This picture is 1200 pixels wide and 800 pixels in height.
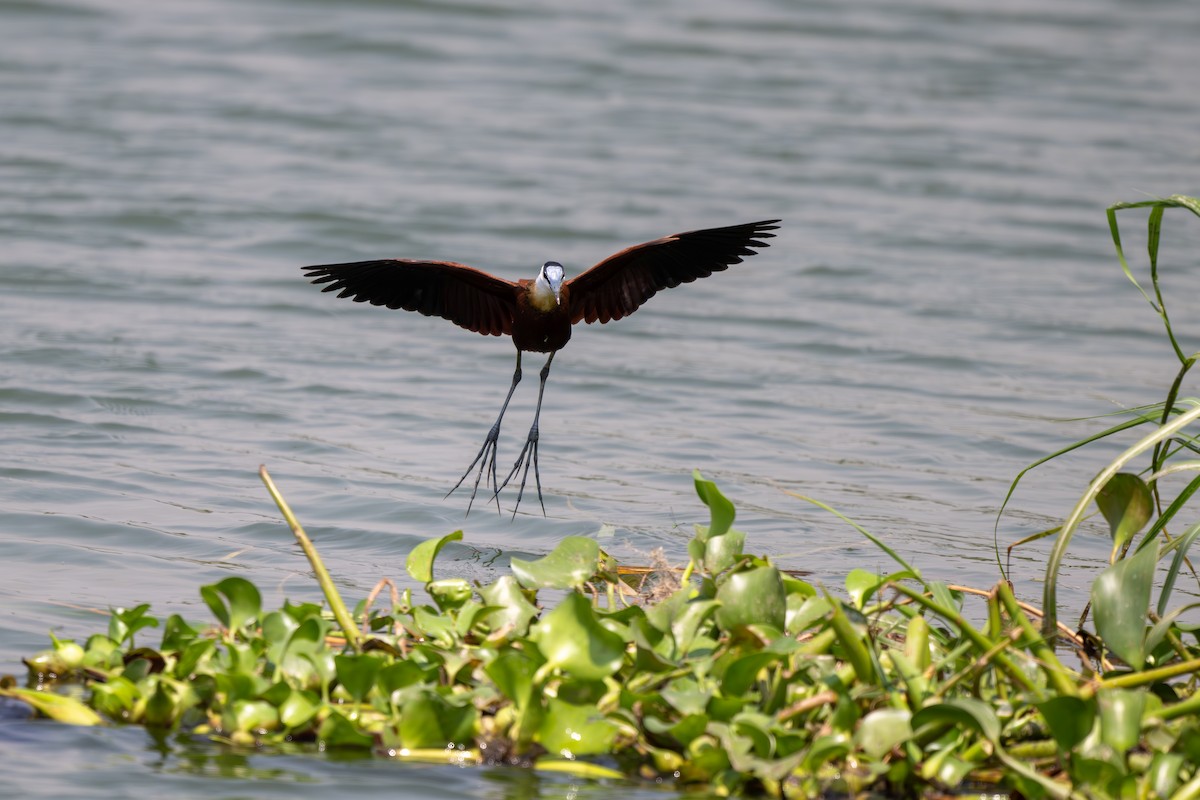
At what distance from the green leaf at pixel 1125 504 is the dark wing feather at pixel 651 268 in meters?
1.91

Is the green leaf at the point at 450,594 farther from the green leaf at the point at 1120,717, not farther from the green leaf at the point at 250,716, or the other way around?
the green leaf at the point at 1120,717

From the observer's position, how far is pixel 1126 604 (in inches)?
157

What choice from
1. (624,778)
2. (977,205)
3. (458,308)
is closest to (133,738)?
(624,778)

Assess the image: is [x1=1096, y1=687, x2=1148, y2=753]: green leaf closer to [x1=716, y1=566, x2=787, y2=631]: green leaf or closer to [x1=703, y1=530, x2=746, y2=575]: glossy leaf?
[x1=716, y1=566, x2=787, y2=631]: green leaf

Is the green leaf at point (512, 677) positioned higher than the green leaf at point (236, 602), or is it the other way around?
the green leaf at point (236, 602)

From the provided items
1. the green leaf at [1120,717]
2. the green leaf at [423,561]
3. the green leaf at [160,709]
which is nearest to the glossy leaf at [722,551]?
the green leaf at [423,561]

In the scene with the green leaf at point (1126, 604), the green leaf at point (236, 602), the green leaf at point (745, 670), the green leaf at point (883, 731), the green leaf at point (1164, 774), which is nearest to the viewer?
the green leaf at point (1164, 774)

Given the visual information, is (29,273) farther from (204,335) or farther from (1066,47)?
(1066,47)

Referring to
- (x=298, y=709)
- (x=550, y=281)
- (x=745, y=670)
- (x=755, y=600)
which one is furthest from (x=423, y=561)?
(x=550, y=281)

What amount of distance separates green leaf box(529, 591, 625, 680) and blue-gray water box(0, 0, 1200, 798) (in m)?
0.31

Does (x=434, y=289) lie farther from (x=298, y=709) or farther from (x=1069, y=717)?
(x=1069, y=717)

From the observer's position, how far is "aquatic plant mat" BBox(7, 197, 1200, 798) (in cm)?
371

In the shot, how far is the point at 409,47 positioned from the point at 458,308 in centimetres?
1230

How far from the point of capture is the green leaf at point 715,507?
14.0 ft
